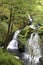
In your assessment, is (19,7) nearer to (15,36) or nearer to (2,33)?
(2,33)

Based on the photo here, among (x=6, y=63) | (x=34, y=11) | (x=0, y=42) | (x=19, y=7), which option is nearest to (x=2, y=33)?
(x=0, y=42)

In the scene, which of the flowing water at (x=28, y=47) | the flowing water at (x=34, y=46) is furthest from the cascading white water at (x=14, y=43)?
the flowing water at (x=34, y=46)

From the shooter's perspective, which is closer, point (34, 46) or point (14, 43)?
point (34, 46)

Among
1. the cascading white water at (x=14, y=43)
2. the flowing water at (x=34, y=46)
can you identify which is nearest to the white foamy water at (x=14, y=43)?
the cascading white water at (x=14, y=43)

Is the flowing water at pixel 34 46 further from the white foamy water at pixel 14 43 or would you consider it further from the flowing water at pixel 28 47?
the white foamy water at pixel 14 43

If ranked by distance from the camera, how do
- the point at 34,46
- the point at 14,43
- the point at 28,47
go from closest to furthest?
1. the point at 34,46
2. the point at 28,47
3. the point at 14,43

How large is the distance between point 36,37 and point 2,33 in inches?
126

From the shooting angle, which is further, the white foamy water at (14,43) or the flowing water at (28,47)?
the white foamy water at (14,43)

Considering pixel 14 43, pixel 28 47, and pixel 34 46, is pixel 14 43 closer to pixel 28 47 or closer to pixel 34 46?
pixel 28 47

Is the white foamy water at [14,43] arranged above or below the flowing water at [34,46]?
below

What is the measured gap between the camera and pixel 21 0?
8406mm

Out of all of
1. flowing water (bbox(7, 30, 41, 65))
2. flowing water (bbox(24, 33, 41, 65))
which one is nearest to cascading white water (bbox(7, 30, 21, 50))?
flowing water (bbox(7, 30, 41, 65))

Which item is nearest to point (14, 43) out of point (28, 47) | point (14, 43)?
point (14, 43)

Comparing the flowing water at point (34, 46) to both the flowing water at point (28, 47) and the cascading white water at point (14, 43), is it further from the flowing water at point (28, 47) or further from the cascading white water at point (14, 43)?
the cascading white water at point (14, 43)
